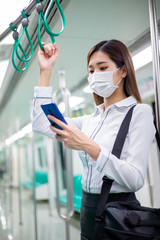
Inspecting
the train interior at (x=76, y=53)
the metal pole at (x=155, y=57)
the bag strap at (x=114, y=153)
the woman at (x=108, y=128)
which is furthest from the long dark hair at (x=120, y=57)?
Result: the train interior at (x=76, y=53)

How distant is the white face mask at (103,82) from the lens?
4.65 ft

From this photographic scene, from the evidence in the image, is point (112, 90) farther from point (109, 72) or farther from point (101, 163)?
point (101, 163)

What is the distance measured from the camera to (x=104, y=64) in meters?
1.43

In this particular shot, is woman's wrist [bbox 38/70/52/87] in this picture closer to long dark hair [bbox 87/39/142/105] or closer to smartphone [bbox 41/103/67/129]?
long dark hair [bbox 87/39/142/105]

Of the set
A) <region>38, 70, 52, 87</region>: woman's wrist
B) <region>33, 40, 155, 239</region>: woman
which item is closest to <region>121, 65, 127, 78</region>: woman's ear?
<region>33, 40, 155, 239</region>: woman

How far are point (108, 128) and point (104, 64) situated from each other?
356 mm

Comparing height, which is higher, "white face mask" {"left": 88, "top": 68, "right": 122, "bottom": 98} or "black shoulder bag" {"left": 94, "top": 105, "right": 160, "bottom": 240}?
"white face mask" {"left": 88, "top": 68, "right": 122, "bottom": 98}

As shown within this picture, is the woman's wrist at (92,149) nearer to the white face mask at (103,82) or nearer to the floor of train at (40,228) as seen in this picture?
the white face mask at (103,82)

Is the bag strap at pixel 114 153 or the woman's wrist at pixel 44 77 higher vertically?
the woman's wrist at pixel 44 77

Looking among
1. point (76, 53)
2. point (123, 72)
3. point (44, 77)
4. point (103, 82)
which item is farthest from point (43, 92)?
point (76, 53)

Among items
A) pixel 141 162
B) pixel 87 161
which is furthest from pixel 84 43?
pixel 141 162

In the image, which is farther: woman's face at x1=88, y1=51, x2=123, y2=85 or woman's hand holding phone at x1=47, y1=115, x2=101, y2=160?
woman's face at x1=88, y1=51, x2=123, y2=85

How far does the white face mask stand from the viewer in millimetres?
1417

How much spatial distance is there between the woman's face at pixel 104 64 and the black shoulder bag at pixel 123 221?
0.45 metres
